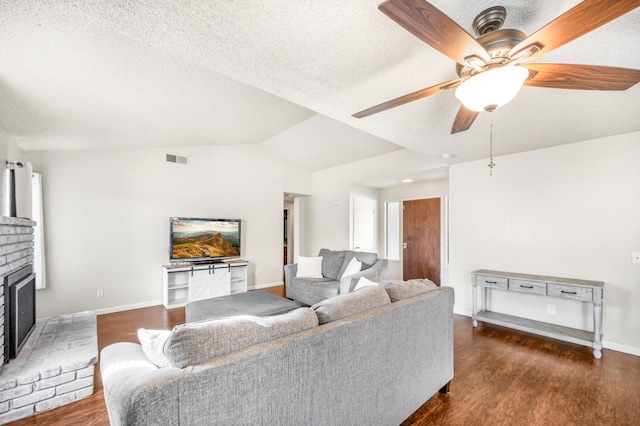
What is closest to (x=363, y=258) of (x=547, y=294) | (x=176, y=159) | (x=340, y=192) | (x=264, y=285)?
(x=340, y=192)

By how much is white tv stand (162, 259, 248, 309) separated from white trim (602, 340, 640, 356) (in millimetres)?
4922

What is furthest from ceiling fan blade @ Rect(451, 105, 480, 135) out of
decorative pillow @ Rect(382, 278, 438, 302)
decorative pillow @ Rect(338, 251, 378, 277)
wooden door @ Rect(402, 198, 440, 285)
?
wooden door @ Rect(402, 198, 440, 285)

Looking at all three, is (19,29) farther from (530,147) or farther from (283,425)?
(530,147)

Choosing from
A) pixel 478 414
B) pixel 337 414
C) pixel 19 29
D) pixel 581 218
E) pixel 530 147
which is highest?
pixel 19 29

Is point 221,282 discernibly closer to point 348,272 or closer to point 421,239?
point 348,272

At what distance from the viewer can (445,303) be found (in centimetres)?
218

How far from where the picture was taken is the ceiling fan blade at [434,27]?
101 centimetres

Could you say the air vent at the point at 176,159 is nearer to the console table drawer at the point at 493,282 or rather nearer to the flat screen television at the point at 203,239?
the flat screen television at the point at 203,239

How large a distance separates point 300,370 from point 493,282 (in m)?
3.13

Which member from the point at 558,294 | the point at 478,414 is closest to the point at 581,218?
the point at 558,294

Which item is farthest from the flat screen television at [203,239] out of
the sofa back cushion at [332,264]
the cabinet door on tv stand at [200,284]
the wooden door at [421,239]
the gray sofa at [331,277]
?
the wooden door at [421,239]

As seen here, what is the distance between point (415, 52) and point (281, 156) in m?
4.65

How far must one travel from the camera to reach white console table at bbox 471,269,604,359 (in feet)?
9.41

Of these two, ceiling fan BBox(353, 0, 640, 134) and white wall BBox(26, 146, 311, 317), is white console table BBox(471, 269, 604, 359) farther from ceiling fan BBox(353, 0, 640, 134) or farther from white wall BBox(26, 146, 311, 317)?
white wall BBox(26, 146, 311, 317)
